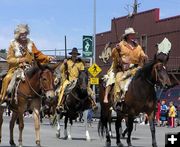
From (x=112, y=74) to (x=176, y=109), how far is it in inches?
982

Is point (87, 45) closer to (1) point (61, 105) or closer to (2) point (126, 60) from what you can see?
(1) point (61, 105)

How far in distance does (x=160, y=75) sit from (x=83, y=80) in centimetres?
520

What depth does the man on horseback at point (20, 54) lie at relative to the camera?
12586mm

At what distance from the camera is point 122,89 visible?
13180 mm

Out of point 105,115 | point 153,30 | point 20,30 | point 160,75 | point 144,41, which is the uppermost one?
point 153,30

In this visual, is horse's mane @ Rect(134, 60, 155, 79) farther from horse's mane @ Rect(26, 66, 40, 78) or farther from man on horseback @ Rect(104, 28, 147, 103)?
horse's mane @ Rect(26, 66, 40, 78)

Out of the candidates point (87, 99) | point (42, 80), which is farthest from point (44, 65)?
point (87, 99)

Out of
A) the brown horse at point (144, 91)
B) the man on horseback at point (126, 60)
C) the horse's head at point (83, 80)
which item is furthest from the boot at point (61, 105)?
the brown horse at point (144, 91)

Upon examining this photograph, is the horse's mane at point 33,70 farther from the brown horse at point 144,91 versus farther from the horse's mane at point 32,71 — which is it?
the brown horse at point 144,91

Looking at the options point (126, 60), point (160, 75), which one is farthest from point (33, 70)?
point (160, 75)

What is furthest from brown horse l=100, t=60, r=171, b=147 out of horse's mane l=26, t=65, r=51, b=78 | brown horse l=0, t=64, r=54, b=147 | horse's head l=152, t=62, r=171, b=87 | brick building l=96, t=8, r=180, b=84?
brick building l=96, t=8, r=180, b=84

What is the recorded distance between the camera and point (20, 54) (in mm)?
12594

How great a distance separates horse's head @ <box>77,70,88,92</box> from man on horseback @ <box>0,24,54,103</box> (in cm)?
441

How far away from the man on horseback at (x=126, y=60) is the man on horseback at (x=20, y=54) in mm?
1959
